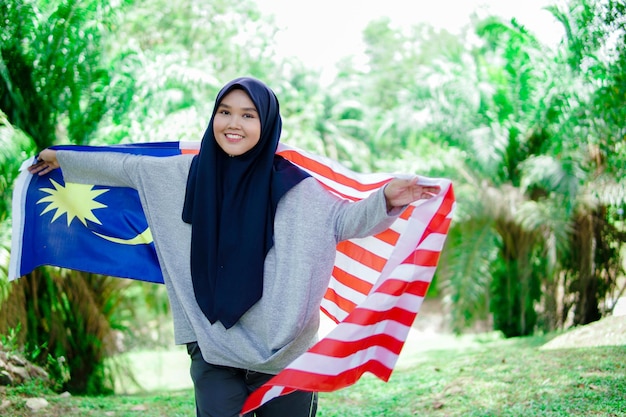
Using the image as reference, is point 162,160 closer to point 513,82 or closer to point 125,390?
point 125,390

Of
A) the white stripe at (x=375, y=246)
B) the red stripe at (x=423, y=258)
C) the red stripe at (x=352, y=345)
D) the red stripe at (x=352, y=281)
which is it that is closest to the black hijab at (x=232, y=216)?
the red stripe at (x=352, y=345)

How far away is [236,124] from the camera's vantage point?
2.63 m

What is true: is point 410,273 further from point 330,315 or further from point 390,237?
point 330,315

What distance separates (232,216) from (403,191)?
67cm

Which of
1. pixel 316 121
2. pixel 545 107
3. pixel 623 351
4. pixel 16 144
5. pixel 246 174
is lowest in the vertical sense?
pixel 623 351

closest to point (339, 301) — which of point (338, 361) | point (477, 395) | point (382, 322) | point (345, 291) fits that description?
point (345, 291)

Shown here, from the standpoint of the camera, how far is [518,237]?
11.3m

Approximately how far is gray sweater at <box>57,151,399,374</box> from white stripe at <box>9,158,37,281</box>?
129 centimetres

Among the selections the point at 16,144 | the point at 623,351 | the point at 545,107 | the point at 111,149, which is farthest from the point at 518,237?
the point at 111,149

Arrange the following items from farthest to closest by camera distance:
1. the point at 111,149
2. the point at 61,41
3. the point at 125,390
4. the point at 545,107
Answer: the point at 545,107 → the point at 125,390 → the point at 61,41 → the point at 111,149

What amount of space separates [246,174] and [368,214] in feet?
1.70

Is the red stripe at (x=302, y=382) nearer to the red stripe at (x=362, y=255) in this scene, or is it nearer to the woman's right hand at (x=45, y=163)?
the red stripe at (x=362, y=255)

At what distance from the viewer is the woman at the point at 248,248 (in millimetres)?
2539

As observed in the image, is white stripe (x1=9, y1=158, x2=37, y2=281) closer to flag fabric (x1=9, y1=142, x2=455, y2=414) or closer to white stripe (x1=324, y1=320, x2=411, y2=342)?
flag fabric (x1=9, y1=142, x2=455, y2=414)
